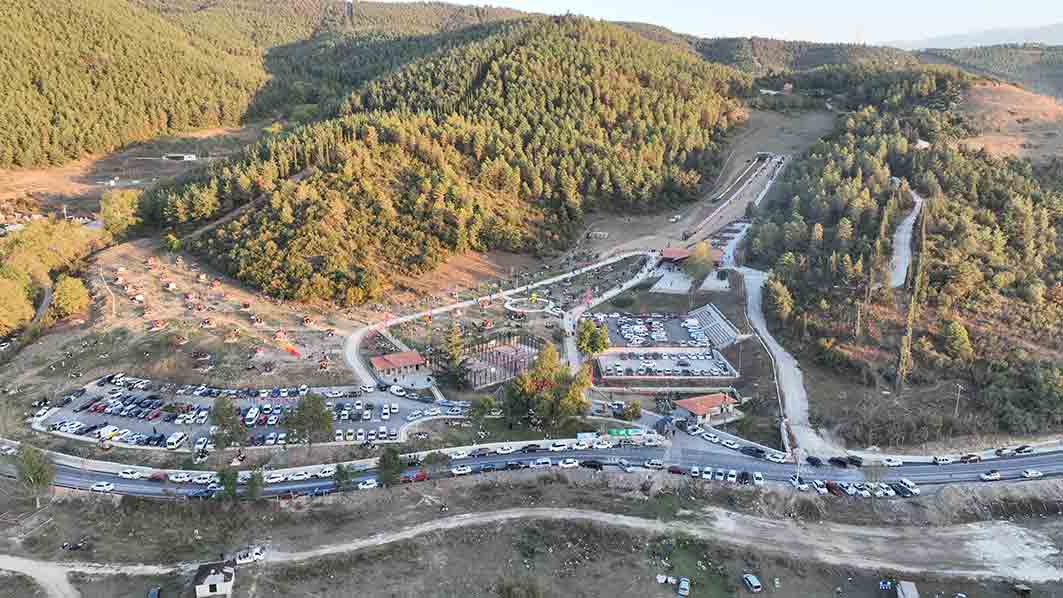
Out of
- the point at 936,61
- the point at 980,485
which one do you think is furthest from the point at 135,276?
the point at 936,61

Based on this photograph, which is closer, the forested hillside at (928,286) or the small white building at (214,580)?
the small white building at (214,580)

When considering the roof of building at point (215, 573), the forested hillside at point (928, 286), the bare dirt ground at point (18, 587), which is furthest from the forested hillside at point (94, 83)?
the forested hillside at point (928, 286)

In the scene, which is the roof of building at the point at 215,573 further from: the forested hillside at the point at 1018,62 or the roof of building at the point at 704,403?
the forested hillside at the point at 1018,62

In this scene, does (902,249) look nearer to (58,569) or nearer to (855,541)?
(855,541)

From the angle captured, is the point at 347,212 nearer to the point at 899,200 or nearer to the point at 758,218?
the point at 758,218

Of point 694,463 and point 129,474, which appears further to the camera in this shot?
point 694,463

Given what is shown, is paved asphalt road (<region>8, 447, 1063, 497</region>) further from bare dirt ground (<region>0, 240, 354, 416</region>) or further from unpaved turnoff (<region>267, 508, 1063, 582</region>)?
bare dirt ground (<region>0, 240, 354, 416</region>)

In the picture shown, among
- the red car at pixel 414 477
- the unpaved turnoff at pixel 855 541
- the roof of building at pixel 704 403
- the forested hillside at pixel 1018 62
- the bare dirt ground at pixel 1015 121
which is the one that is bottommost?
Answer: the unpaved turnoff at pixel 855 541

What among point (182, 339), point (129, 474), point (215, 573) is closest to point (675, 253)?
point (182, 339)
